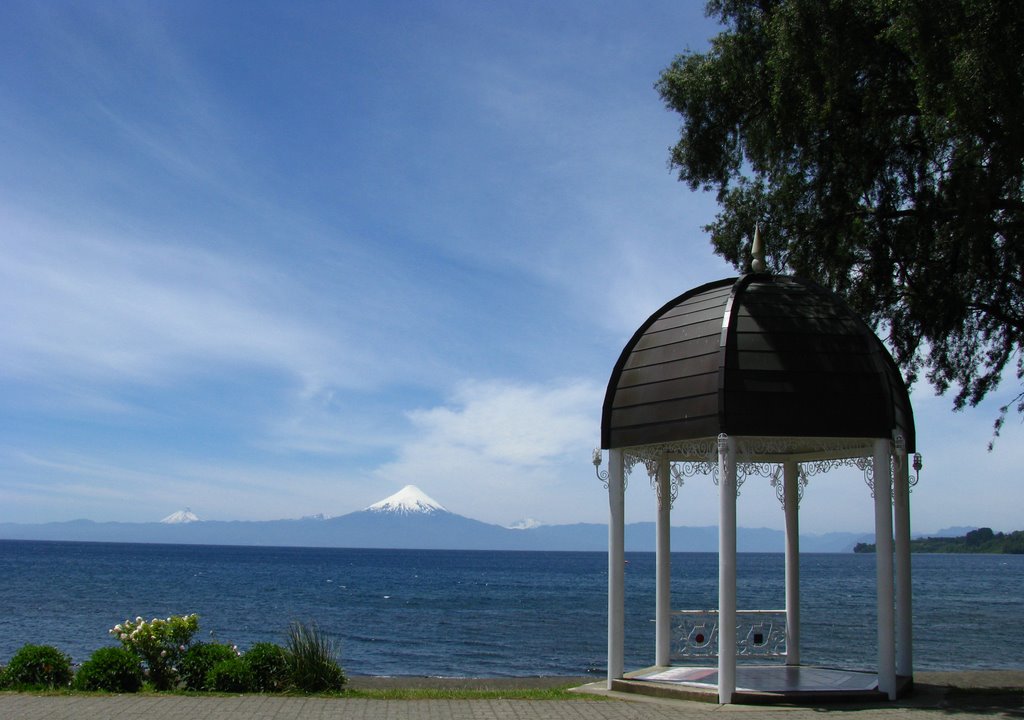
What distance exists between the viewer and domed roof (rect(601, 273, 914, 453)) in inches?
472

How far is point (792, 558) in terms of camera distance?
15.4 m

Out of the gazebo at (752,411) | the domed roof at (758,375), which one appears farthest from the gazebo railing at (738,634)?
the domed roof at (758,375)

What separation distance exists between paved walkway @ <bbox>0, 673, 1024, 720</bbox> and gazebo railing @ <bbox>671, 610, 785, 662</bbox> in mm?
2142

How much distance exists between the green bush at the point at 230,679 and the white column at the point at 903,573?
894 centimetres

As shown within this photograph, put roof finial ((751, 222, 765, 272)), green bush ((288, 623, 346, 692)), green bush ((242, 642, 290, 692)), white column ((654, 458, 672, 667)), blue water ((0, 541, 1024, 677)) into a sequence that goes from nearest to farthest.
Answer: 1. green bush ((242, 642, 290, 692))
2. green bush ((288, 623, 346, 692))
3. roof finial ((751, 222, 765, 272))
4. white column ((654, 458, 672, 667))
5. blue water ((0, 541, 1024, 677))

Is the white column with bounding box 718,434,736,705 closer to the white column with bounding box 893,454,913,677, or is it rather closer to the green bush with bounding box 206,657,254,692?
the white column with bounding box 893,454,913,677

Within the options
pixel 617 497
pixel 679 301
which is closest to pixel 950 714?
pixel 617 497

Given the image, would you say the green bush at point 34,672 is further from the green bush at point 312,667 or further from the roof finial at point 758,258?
the roof finial at point 758,258

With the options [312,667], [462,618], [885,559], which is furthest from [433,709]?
[462,618]

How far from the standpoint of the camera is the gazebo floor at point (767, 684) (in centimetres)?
1185

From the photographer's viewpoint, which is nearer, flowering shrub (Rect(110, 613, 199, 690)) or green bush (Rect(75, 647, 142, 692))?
green bush (Rect(75, 647, 142, 692))

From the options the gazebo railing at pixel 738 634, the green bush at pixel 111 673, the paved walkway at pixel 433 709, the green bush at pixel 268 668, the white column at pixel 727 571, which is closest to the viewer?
the paved walkway at pixel 433 709

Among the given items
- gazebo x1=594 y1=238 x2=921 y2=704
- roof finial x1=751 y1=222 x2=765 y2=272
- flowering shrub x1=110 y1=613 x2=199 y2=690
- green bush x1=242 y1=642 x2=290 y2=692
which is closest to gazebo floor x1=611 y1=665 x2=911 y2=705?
gazebo x1=594 y1=238 x2=921 y2=704

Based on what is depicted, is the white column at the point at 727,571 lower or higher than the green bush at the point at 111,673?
higher
